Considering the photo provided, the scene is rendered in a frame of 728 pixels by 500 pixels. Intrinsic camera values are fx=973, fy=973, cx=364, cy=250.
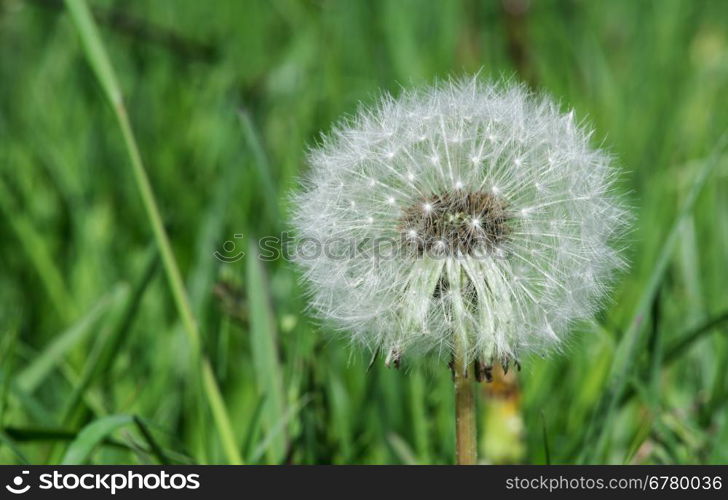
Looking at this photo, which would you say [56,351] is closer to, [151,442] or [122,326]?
[122,326]

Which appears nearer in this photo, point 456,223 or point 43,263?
point 456,223

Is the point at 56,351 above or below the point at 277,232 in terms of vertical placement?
below

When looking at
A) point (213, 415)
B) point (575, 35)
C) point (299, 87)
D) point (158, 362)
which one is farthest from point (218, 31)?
point (213, 415)

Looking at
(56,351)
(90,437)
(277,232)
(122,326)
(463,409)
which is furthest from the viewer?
(277,232)

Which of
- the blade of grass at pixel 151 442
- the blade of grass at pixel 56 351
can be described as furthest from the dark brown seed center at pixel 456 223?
the blade of grass at pixel 56 351

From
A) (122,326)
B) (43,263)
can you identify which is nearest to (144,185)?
(122,326)

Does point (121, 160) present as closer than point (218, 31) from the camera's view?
Yes

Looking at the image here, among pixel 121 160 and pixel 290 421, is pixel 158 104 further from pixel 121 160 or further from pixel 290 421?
pixel 290 421
